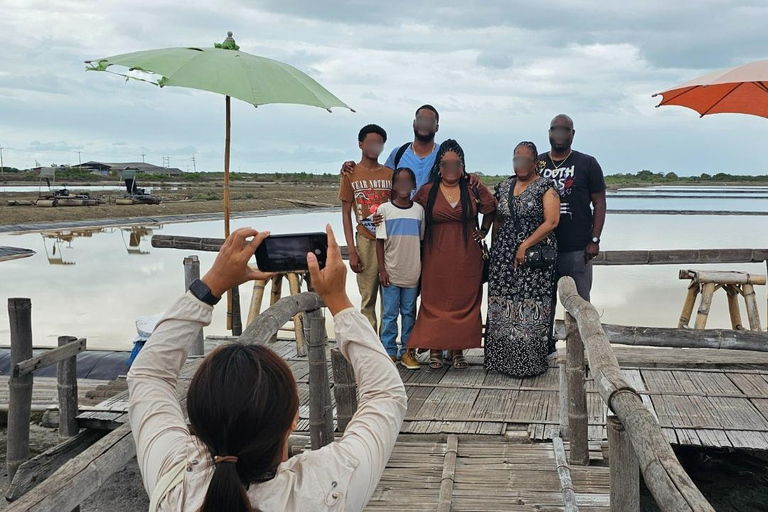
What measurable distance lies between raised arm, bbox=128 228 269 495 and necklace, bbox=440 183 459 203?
3249 mm

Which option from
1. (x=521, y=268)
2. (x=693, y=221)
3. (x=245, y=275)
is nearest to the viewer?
(x=245, y=275)

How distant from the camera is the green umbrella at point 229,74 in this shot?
4.55m

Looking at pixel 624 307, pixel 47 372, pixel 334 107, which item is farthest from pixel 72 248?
pixel 334 107

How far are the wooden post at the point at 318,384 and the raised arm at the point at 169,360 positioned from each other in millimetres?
1849

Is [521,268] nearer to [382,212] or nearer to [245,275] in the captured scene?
[382,212]

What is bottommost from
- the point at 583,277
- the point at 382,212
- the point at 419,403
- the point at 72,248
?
the point at 72,248

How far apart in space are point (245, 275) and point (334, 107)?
140 inches

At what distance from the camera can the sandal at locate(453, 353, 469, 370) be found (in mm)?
5070

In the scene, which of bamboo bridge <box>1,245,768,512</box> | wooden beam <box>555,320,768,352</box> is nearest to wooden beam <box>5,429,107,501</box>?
bamboo bridge <box>1,245,768,512</box>

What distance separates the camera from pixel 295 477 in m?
1.23

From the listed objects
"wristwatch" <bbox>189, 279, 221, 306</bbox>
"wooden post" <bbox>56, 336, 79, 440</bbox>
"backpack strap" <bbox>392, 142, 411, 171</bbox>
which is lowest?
"wooden post" <bbox>56, 336, 79, 440</bbox>

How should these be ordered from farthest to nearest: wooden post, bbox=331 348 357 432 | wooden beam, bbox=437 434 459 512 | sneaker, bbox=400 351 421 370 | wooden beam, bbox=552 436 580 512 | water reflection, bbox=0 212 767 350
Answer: water reflection, bbox=0 212 767 350
sneaker, bbox=400 351 421 370
wooden post, bbox=331 348 357 432
wooden beam, bbox=437 434 459 512
wooden beam, bbox=552 436 580 512

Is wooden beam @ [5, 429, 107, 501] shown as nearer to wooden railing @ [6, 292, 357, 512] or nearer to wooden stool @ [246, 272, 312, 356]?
wooden stool @ [246, 272, 312, 356]

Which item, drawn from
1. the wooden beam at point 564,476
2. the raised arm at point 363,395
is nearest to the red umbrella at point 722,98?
the wooden beam at point 564,476
